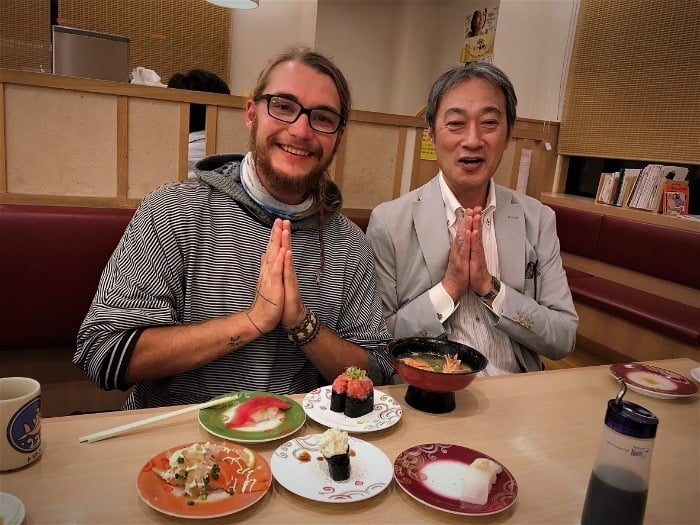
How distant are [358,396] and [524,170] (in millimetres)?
2465

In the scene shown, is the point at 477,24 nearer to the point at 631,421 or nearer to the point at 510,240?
the point at 510,240

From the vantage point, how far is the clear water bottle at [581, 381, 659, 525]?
2.34 ft

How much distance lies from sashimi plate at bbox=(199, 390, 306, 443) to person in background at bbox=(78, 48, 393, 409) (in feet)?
0.66

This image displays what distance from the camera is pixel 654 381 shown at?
4.54ft

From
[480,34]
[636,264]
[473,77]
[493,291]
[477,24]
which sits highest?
[477,24]

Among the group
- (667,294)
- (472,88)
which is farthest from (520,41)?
(472,88)

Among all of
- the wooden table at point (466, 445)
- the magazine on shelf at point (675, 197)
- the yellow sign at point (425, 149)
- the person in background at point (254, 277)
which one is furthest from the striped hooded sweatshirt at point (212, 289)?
the magazine on shelf at point (675, 197)

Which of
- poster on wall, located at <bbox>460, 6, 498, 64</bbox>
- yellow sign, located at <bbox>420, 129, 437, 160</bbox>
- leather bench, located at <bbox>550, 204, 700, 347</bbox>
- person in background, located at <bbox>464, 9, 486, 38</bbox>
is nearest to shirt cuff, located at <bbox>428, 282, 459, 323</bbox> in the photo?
yellow sign, located at <bbox>420, 129, 437, 160</bbox>

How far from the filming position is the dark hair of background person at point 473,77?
1.69m

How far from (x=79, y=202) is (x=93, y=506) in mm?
1508

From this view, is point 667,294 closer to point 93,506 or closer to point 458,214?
point 458,214

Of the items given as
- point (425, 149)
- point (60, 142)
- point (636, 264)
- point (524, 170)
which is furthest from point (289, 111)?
point (636, 264)

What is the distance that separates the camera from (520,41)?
18.2 feet

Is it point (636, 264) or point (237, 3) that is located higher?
point (237, 3)
